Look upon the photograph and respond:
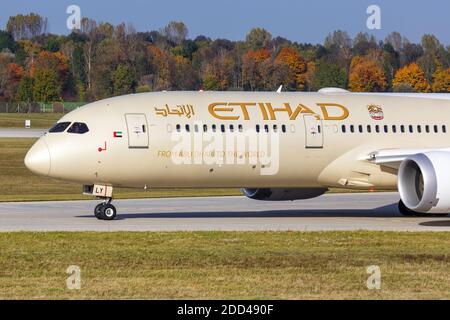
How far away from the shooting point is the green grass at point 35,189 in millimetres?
42281

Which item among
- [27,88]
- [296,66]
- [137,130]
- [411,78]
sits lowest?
[137,130]

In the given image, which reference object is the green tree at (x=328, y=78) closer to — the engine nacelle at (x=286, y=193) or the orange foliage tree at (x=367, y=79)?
the orange foliage tree at (x=367, y=79)

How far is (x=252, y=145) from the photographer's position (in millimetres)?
29469

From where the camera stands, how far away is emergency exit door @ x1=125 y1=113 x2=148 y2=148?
28688mm

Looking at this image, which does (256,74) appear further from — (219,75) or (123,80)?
(123,80)

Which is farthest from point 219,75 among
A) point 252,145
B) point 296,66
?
point 252,145

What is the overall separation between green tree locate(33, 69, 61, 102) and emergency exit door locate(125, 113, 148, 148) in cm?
9172

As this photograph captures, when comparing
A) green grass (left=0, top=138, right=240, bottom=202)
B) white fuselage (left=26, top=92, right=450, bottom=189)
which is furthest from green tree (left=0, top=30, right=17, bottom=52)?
white fuselage (left=26, top=92, right=450, bottom=189)

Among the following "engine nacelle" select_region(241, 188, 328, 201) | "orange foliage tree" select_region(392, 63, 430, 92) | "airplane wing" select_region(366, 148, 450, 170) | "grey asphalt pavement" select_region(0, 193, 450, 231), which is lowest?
"grey asphalt pavement" select_region(0, 193, 450, 231)

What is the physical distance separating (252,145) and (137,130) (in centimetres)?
304

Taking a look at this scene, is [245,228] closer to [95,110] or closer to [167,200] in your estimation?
[95,110]

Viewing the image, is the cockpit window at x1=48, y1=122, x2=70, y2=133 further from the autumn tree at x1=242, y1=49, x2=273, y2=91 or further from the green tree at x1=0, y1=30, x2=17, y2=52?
the green tree at x1=0, y1=30, x2=17, y2=52

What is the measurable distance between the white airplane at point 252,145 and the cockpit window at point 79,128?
3cm

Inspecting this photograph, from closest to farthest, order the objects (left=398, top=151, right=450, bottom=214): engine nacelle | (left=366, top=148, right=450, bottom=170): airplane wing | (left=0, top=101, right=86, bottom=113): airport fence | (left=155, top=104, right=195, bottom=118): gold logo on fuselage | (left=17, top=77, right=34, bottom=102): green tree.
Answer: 1. (left=398, top=151, right=450, bottom=214): engine nacelle
2. (left=155, top=104, right=195, bottom=118): gold logo on fuselage
3. (left=366, top=148, right=450, bottom=170): airplane wing
4. (left=0, top=101, right=86, bottom=113): airport fence
5. (left=17, top=77, right=34, bottom=102): green tree
